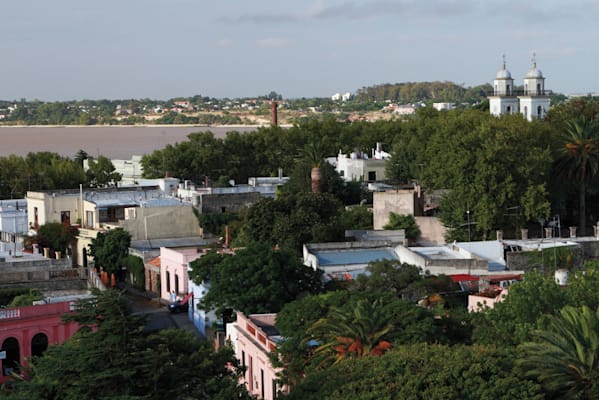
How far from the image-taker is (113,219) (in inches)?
1871

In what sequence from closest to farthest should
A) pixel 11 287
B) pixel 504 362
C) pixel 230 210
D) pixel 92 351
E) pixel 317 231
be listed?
pixel 92 351 < pixel 504 362 < pixel 11 287 < pixel 317 231 < pixel 230 210

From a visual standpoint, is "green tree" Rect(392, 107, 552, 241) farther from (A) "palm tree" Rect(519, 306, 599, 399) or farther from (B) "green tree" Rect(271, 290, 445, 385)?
(A) "palm tree" Rect(519, 306, 599, 399)

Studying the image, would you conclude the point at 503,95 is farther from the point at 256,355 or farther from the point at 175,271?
the point at 256,355

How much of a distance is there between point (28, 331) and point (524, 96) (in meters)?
57.0

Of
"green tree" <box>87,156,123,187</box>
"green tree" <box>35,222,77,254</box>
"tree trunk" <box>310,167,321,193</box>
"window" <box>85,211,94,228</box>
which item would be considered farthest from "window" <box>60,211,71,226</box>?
"green tree" <box>87,156,123,187</box>

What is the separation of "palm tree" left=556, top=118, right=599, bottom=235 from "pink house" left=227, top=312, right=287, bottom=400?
22.3 metres

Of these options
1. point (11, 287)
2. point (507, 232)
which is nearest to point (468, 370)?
point (11, 287)

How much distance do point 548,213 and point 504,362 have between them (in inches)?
935

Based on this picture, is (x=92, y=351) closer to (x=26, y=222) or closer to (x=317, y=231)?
(x=317, y=231)

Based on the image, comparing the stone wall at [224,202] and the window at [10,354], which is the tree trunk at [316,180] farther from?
the window at [10,354]

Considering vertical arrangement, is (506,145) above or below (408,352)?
above

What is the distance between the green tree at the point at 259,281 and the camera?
29.6m

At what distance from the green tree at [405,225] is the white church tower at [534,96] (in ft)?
116

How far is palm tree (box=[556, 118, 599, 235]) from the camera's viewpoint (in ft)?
149
